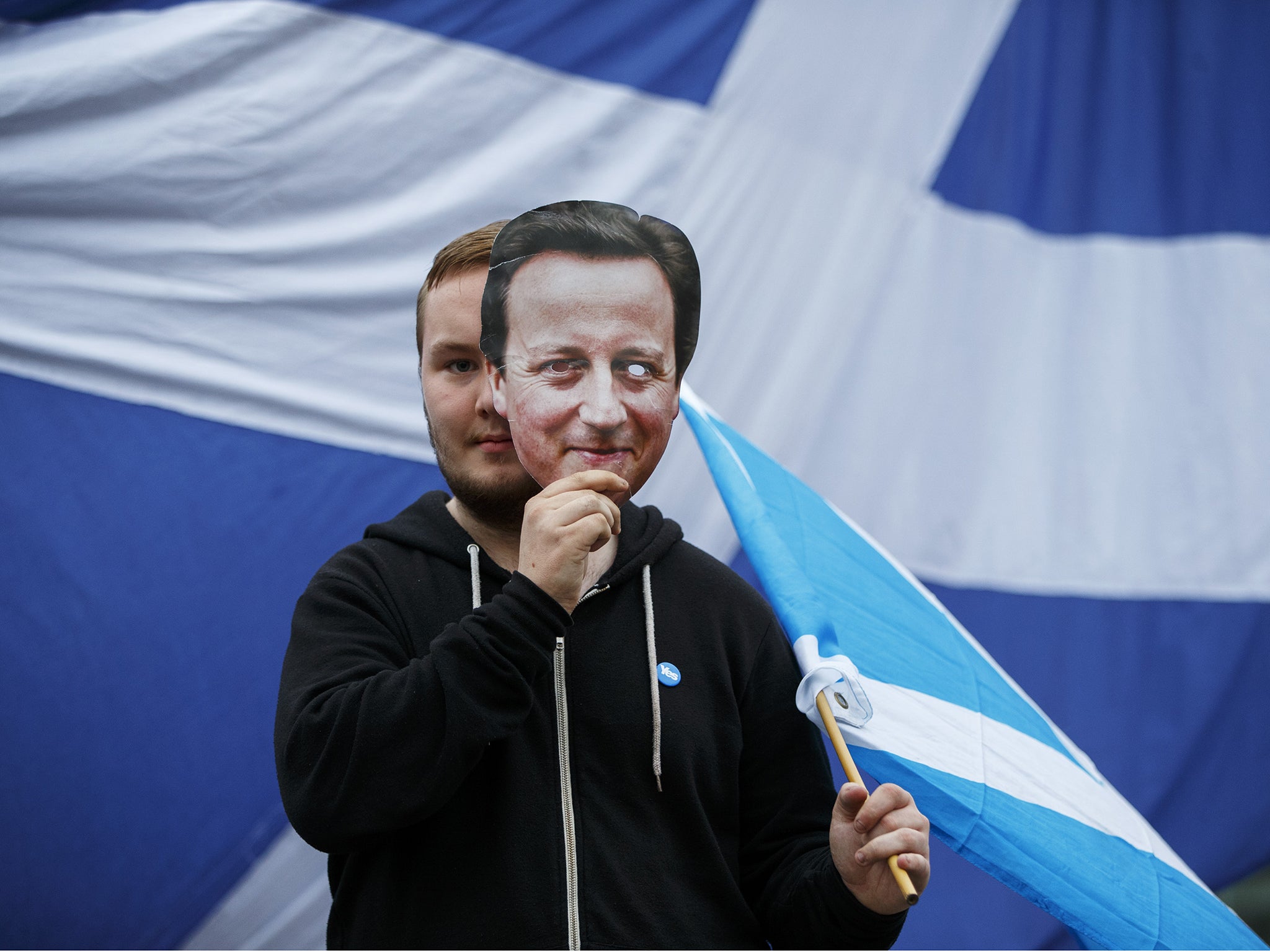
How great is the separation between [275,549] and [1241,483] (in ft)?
4.33

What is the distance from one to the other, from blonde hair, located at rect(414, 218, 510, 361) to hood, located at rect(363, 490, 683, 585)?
12cm

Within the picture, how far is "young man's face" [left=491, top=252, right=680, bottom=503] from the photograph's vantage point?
0.71 meters

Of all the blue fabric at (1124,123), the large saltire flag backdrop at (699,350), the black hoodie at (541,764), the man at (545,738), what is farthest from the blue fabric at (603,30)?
the black hoodie at (541,764)

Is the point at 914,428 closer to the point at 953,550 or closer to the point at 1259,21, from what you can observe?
the point at 953,550

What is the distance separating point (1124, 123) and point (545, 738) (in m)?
1.31

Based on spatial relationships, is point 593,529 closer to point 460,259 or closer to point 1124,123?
point 460,259

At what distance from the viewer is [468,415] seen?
2.57 feet

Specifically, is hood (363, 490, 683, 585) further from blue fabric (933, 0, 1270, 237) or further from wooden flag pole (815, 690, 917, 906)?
blue fabric (933, 0, 1270, 237)

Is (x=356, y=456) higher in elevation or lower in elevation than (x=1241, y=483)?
lower

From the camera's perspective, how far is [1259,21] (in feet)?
5.09

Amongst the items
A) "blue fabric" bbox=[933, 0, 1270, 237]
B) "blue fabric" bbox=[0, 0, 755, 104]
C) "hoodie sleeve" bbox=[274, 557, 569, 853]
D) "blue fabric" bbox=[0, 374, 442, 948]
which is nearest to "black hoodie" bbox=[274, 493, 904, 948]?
"hoodie sleeve" bbox=[274, 557, 569, 853]

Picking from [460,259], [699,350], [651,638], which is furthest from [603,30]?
[651,638]

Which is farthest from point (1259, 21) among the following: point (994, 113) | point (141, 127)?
point (141, 127)

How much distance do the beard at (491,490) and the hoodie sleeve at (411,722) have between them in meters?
0.14
